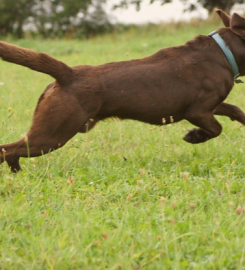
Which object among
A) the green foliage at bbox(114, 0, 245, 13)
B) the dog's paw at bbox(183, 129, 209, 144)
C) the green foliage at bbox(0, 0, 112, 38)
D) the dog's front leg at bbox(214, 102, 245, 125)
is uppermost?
the dog's front leg at bbox(214, 102, 245, 125)

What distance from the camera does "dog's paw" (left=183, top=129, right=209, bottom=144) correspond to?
15.3 feet

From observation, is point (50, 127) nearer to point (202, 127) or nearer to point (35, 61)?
point (35, 61)

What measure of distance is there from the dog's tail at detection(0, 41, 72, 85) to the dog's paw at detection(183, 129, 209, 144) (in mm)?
1344

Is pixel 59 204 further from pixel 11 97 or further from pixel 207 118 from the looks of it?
pixel 11 97

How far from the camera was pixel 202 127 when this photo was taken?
4469 millimetres

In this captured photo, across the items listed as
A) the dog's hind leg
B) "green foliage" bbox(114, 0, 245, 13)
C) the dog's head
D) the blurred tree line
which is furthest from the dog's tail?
the blurred tree line

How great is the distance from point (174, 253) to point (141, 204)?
712 millimetres

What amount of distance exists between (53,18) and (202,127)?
74.9 ft

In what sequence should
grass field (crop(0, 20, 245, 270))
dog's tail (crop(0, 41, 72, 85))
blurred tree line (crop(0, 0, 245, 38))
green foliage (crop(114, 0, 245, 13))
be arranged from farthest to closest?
blurred tree line (crop(0, 0, 245, 38)), green foliage (crop(114, 0, 245, 13)), dog's tail (crop(0, 41, 72, 85)), grass field (crop(0, 20, 245, 270))

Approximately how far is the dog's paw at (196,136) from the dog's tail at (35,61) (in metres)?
1.34

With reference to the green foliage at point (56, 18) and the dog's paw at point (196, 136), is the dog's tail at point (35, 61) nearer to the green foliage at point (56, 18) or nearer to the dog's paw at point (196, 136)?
the dog's paw at point (196, 136)

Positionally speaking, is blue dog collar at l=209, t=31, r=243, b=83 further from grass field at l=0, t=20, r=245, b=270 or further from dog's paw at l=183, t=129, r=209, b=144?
grass field at l=0, t=20, r=245, b=270

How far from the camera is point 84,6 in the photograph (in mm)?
25531

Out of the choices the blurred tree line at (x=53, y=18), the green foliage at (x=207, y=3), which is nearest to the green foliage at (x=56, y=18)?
the blurred tree line at (x=53, y=18)
